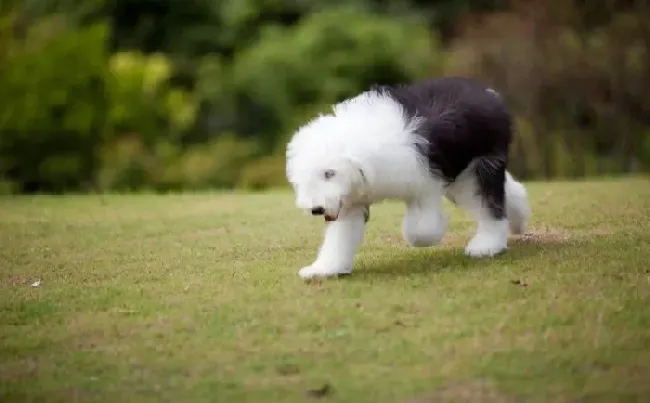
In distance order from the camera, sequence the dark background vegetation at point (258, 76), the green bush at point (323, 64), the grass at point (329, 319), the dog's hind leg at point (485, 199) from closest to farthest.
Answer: the grass at point (329, 319)
the dog's hind leg at point (485, 199)
the dark background vegetation at point (258, 76)
the green bush at point (323, 64)

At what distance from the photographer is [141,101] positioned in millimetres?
18984

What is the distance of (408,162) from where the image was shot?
517cm

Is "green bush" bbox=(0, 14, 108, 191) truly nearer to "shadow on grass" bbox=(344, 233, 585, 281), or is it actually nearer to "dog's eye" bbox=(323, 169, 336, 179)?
"shadow on grass" bbox=(344, 233, 585, 281)

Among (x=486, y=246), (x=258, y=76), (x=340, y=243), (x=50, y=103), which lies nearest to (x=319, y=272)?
(x=340, y=243)

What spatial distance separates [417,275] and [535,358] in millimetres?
1568

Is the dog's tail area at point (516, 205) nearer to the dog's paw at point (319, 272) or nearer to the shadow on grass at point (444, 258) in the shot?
the shadow on grass at point (444, 258)

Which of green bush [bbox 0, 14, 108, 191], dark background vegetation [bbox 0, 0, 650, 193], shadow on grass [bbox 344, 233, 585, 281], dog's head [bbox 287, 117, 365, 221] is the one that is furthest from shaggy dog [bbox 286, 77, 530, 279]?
green bush [bbox 0, 14, 108, 191]

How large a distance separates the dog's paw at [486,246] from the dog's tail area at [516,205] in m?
0.46

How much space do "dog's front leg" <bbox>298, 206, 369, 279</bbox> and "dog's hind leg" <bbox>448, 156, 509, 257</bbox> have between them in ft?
2.23

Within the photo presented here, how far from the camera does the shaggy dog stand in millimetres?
4965

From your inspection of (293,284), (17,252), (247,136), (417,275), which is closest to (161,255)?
(17,252)

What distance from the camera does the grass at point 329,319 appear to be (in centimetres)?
368

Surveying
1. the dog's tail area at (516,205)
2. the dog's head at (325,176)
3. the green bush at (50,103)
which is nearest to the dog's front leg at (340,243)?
the dog's head at (325,176)

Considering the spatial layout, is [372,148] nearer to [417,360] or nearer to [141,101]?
[417,360]
